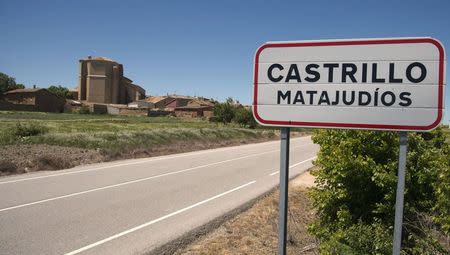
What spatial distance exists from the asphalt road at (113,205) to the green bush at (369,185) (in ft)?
9.09

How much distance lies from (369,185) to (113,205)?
580 cm

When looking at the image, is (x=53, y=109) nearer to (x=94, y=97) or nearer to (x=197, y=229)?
(x=94, y=97)

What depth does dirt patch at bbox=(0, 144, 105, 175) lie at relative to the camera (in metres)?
15.6

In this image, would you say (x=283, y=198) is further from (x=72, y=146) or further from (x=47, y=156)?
(x=72, y=146)

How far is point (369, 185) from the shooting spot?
6.29m

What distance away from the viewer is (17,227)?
7492mm

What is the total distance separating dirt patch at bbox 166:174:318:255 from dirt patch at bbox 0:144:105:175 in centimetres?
950

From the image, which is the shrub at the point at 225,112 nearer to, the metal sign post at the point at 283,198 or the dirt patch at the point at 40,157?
the dirt patch at the point at 40,157

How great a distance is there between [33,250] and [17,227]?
1428mm

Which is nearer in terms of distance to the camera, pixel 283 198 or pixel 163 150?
pixel 283 198

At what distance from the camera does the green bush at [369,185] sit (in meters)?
5.68

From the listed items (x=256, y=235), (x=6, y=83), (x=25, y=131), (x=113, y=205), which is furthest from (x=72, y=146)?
(x=6, y=83)

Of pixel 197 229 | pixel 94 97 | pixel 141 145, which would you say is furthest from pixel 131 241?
pixel 94 97

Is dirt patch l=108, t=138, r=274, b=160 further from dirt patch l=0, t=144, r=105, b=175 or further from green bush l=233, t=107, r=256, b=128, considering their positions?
green bush l=233, t=107, r=256, b=128
